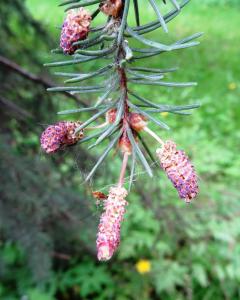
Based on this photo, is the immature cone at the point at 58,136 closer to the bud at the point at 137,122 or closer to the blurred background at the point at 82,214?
the bud at the point at 137,122

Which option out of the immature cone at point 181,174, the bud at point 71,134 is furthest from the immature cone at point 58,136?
the immature cone at point 181,174

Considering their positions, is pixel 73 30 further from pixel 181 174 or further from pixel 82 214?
pixel 82 214

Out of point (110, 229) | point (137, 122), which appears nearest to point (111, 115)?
point (137, 122)

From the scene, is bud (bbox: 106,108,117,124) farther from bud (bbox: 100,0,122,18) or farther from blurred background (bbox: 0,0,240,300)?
blurred background (bbox: 0,0,240,300)

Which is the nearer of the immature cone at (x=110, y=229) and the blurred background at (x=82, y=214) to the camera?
the immature cone at (x=110, y=229)

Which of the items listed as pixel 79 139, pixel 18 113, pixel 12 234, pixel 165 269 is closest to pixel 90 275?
pixel 165 269

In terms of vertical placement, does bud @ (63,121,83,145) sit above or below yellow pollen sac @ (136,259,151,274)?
above

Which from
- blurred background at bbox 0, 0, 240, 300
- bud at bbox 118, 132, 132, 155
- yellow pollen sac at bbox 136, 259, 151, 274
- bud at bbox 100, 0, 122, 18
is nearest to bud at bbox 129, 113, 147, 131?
bud at bbox 118, 132, 132, 155
